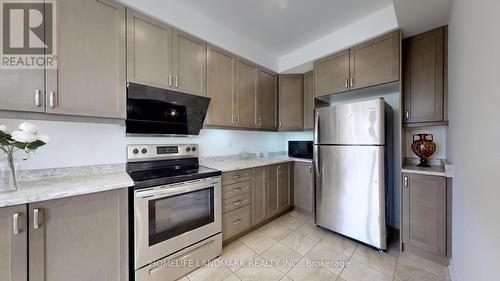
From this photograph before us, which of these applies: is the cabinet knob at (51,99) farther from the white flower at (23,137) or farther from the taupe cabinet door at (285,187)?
the taupe cabinet door at (285,187)

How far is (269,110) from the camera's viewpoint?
3.07 m

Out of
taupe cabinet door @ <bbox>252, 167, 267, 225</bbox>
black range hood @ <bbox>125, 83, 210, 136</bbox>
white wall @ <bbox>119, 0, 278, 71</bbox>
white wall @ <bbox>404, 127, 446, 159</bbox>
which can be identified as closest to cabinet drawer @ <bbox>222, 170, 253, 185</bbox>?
taupe cabinet door @ <bbox>252, 167, 267, 225</bbox>

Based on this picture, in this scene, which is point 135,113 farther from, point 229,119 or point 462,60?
point 462,60

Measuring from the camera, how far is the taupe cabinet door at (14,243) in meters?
0.98

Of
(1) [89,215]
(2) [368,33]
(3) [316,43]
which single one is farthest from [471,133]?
(1) [89,215]

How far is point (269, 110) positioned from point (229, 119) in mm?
879

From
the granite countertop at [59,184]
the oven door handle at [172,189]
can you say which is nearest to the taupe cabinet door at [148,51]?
the granite countertop at [59,184]

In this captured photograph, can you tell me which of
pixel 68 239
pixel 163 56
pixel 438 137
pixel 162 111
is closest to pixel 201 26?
pixel 163 56

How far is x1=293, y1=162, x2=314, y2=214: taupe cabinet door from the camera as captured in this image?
9.46 ft

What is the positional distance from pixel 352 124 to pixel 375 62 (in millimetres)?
754

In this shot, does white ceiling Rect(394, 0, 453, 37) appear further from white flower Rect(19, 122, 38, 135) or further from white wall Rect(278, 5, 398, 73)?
white flower Rect(19, 122, 38, 135)

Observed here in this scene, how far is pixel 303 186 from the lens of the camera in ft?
9.77

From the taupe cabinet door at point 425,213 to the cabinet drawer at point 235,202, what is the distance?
1.72 metres

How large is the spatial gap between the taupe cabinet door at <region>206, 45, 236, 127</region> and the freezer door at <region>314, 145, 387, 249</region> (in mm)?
1305
